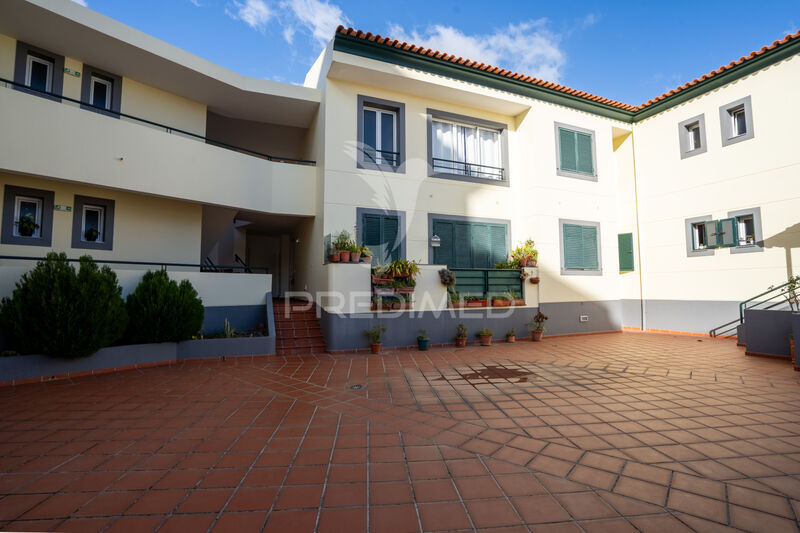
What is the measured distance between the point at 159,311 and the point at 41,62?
6.17 meters

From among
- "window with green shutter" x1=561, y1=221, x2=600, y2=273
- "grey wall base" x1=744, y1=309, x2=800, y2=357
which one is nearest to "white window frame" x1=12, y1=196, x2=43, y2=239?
"window with green shutter" x1=561, y1=221, x2=600, y2=273

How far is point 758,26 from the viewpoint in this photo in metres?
9.17

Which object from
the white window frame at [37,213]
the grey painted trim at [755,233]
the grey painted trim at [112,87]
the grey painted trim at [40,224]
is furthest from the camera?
the grey painted trim at [755,233]

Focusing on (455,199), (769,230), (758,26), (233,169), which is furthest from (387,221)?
(758,26)

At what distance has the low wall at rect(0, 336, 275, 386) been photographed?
5.48 m

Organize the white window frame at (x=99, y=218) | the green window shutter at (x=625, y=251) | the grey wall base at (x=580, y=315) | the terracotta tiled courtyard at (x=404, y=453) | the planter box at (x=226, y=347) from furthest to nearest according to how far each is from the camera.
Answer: the green window shutter at (x=625, y=251) < the grey wall base at (x=580, y=315) < the white window frame at (x=99, y=218) < the planter box at (x=226, y=347) < the terracotta tiled courtyard at (x=404, y=453)

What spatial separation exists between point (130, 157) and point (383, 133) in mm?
5877

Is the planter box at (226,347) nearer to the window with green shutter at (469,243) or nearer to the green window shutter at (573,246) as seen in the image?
the window with green shutter at (469,243)

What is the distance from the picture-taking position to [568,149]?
36.1 ft

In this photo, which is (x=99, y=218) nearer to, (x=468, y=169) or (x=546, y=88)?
(x=468, y=169)

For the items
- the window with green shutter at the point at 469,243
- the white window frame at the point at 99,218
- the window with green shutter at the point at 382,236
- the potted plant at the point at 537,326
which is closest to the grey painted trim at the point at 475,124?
the window with green shutter at the point at 469,243

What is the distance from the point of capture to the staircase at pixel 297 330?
8.07 m

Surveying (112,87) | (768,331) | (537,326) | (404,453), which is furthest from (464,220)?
(112,87)

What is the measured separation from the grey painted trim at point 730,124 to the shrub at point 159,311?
1377 cm
